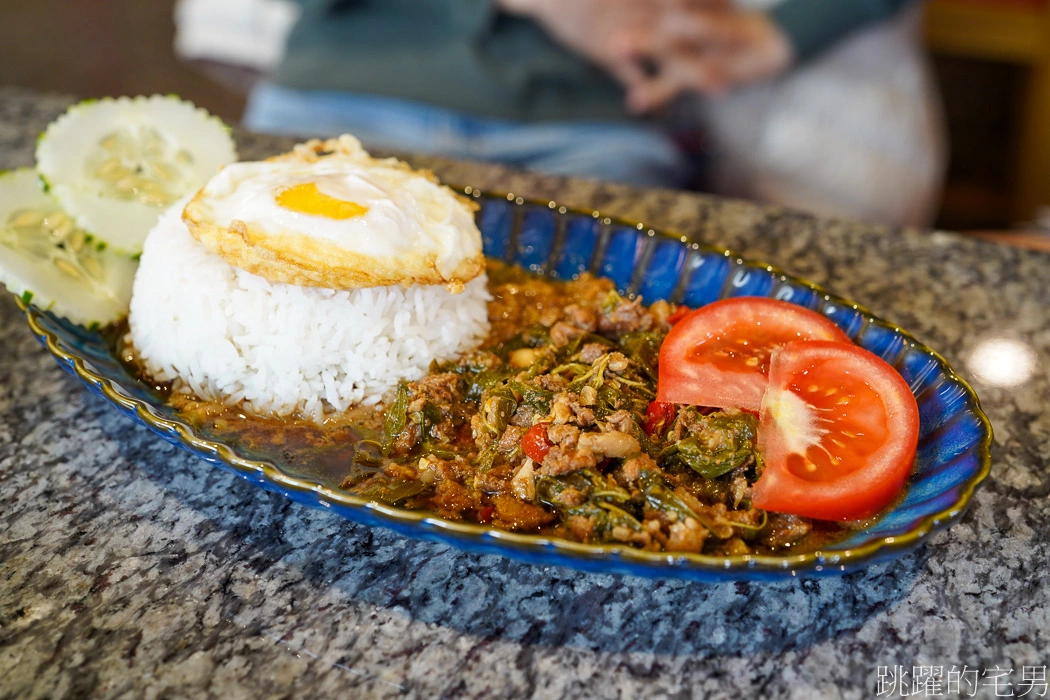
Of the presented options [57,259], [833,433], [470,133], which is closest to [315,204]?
[57,259]

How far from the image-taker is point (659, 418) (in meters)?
1.98

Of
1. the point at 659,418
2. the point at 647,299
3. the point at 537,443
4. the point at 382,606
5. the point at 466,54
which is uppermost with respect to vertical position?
the point at 466,54

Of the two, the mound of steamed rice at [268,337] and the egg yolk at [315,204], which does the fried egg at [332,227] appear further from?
the mound of steamed rice at [268,337]

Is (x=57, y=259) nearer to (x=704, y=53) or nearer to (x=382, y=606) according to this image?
(x=382, y=606)

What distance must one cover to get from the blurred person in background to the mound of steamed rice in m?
2.34

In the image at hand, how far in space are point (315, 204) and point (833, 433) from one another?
1.42 metres

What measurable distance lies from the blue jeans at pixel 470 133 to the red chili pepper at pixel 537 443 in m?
2.79

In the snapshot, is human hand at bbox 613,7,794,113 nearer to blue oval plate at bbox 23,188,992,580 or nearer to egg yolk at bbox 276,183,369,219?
blue oval plate at bbox 23,188,992,580

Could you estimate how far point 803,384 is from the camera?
190 centimetres

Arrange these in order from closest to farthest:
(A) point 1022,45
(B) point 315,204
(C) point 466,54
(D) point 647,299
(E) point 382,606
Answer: (E) point 382,606
(B) point 315,204
(D) point 647,299
(C) point 466,54
(A) point 1022,45

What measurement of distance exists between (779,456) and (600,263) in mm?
1147

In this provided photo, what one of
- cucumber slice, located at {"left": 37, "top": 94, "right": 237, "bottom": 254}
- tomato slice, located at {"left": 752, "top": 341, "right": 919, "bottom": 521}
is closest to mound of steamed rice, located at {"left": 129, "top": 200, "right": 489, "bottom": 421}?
cucumber slice, located at {"left": 37, "top": 94, "right": 237, "bottom": 254}

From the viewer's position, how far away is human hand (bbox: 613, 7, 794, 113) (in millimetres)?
4492

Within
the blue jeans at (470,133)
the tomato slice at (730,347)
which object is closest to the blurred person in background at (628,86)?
the blue jeans at (470,133)
